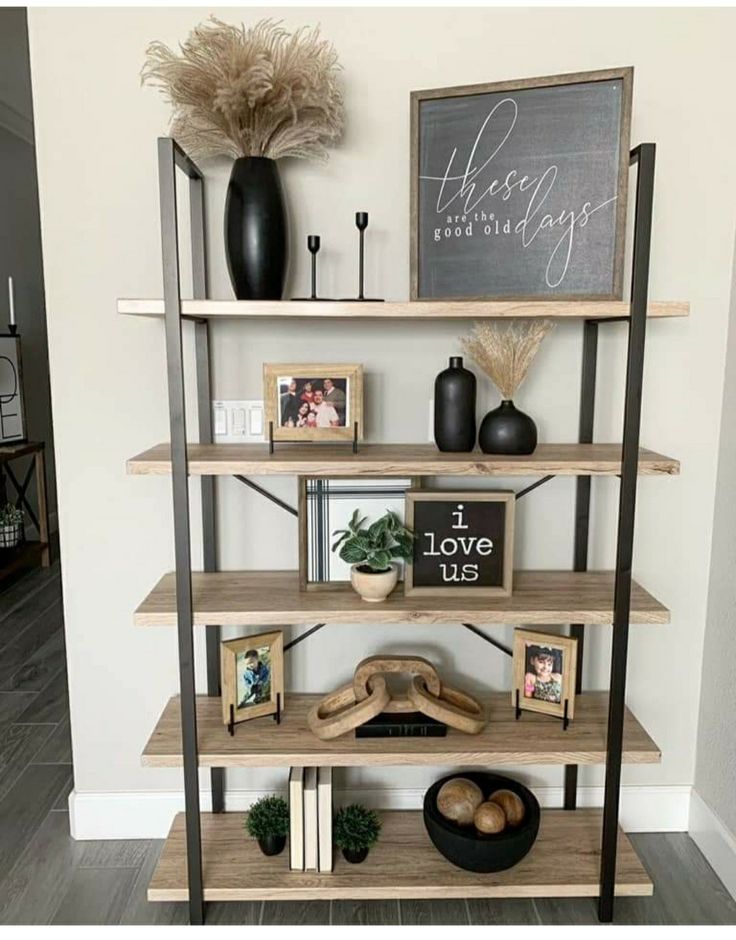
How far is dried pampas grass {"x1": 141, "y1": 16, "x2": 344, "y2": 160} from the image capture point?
162cm

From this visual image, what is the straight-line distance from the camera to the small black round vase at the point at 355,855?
1.90 metres

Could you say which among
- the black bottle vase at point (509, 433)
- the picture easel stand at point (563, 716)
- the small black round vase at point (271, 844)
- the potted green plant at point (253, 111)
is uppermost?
the potted green plant at point (253, 111)

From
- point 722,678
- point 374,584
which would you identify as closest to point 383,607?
point 374,584

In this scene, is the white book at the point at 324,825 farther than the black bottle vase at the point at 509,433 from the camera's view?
Yes

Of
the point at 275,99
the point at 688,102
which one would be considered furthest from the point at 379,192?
the point at 688,102

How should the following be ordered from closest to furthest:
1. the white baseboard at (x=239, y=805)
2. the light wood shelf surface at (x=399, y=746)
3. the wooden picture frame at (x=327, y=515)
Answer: the light wood shelf surface at (x=399, y=746), the wooden picture frame at (x=327, y=515), the white baseboard at (x=239, y=805)

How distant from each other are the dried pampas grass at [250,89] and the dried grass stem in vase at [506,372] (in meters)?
0.60

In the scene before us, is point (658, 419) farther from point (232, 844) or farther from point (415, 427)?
point (232, 844)

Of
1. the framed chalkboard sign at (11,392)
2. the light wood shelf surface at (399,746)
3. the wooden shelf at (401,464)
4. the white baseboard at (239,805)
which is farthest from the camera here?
the framed chalkboard sign at (11,392)

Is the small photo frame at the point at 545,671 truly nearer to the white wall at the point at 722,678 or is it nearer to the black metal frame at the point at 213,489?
the black metal frame at the point at 213,489

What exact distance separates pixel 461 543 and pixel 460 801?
2.10 feet

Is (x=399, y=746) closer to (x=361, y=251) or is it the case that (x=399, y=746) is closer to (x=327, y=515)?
(x=327, y=515)

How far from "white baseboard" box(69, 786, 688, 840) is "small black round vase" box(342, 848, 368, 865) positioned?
0.77 ft

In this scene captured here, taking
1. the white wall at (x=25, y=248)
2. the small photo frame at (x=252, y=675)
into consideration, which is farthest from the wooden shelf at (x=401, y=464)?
the white wall at (x=25, y=248)
